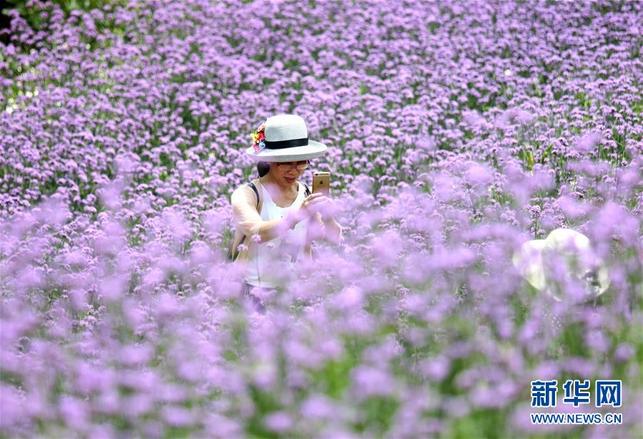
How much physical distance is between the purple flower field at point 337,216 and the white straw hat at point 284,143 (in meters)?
0.58

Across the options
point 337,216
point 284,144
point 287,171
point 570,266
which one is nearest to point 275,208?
point 287,171

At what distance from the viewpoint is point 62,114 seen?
874 cm

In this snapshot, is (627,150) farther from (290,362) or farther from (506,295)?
(290,362)

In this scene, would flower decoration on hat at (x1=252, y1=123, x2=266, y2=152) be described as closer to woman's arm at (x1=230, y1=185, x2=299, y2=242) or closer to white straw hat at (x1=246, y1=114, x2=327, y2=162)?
white straw hat at (x1=246, y1=114, x2=327, y2=162)

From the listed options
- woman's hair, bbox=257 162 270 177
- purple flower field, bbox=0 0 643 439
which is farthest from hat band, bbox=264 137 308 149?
purple flower field, bbox=0 0 643 439

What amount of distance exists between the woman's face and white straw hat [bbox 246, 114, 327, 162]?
71 mm

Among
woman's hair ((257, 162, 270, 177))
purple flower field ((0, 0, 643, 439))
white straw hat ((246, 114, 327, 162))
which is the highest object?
white straw hat ((246, 114, 327, 162))

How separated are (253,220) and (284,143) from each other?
43cm

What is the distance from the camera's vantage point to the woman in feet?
16.8

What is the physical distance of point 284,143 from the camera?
17.3 ft

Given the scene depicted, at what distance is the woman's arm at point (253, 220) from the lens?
198 inches

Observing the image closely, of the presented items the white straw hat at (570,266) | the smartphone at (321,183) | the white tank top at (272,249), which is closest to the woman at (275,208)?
the white tank top at (272,249)

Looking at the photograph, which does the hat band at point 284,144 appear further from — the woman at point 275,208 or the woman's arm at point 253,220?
the woman's arm at point 253,220

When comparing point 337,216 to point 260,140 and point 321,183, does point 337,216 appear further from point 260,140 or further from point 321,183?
point 321,183
